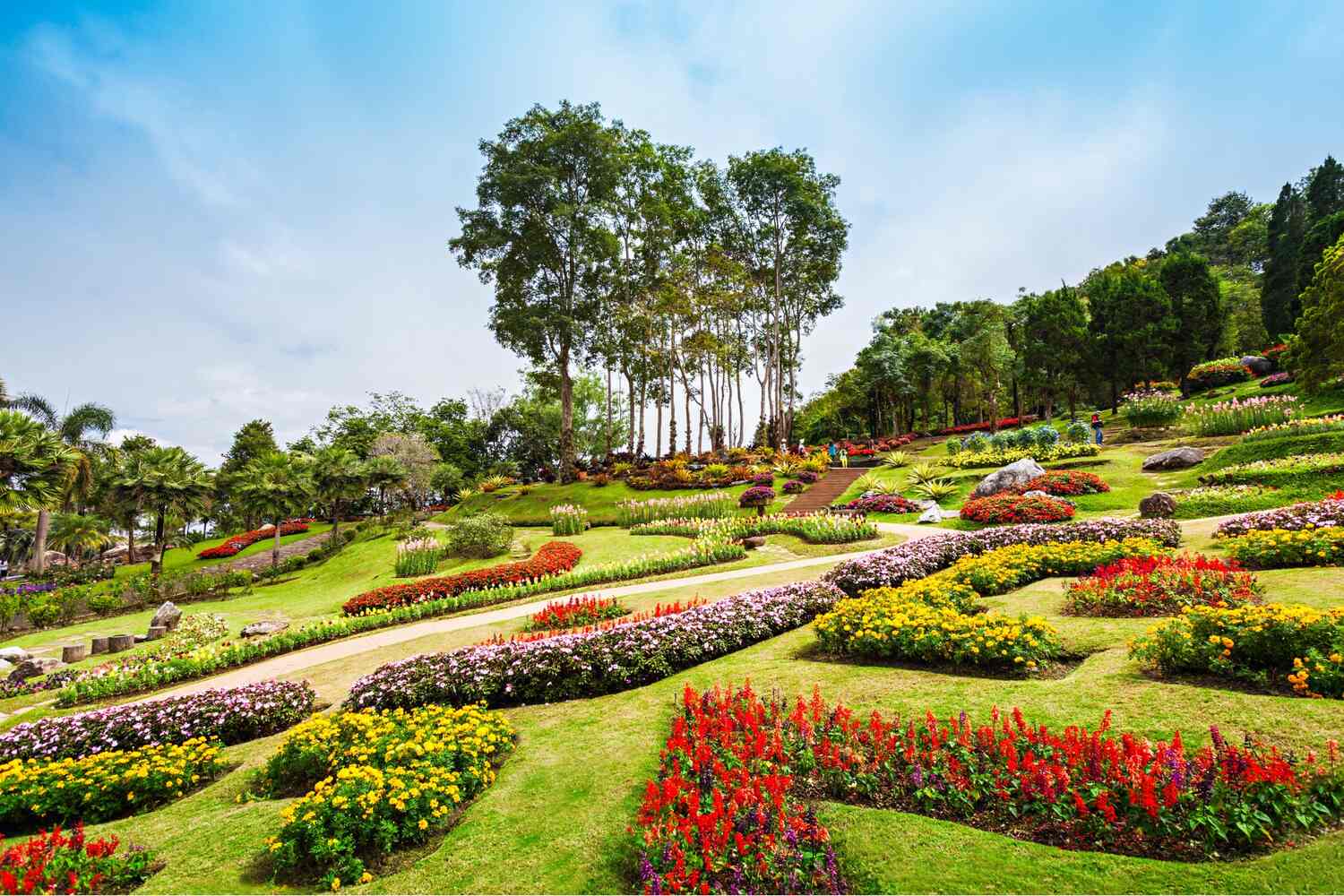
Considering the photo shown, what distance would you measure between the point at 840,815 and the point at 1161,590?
6.54 metres

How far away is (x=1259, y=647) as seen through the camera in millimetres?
5309

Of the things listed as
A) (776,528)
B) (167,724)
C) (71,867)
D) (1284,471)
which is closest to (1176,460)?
(1284,471)

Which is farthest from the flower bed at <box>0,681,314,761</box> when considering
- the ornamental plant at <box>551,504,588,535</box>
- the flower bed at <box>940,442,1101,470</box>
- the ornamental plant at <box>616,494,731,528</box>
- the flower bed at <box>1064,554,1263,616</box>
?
the flower bed at <box>940,442,1101,470</box>

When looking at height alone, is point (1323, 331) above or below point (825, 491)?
above

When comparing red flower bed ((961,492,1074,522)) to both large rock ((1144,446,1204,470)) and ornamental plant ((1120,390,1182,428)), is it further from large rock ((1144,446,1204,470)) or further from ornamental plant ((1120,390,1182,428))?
ornamental plant ((1120,390,1182,428))

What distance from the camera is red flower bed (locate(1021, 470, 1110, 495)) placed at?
1877cm

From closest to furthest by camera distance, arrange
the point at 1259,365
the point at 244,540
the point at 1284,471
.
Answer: the point at 1284,471
the point at 1259,365
the point at 244,540

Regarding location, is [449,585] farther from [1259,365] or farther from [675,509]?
[1259,365]

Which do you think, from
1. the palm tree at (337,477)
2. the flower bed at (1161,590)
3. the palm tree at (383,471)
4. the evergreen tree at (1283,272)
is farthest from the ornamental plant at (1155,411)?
the palm tree at (337,477)

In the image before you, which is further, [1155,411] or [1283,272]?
[1283,272]

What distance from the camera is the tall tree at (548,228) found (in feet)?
109

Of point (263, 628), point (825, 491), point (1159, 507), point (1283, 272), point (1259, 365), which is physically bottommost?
point (263, 628)

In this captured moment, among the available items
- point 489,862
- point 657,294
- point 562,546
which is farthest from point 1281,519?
point 657,294

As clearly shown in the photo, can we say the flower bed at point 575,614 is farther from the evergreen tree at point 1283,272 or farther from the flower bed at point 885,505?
the evergreen tree at point 1283,272
